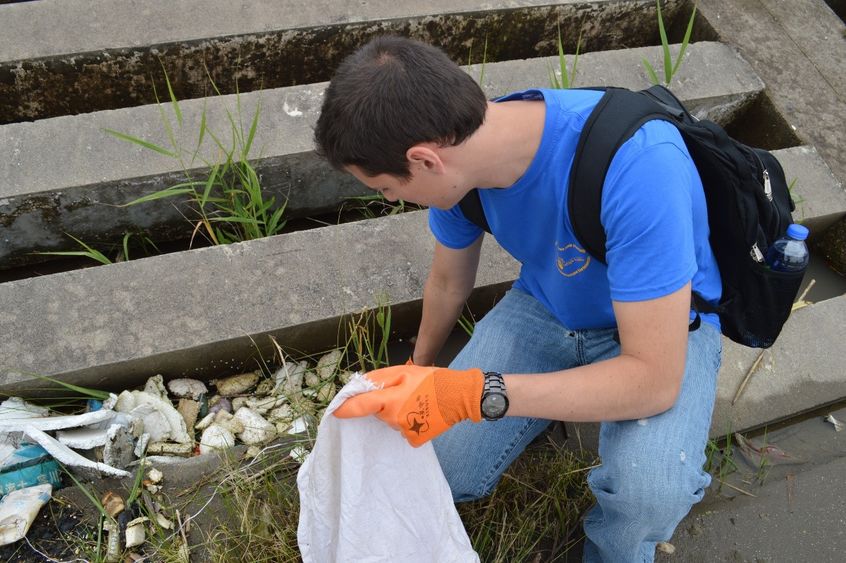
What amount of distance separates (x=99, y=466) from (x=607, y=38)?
2637mm

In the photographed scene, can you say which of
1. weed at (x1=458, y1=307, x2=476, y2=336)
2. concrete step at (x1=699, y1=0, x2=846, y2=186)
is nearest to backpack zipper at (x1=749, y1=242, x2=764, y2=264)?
weed at (x1=458, y1=307, x2=476, y2=336)

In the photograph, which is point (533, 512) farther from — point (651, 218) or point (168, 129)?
point (168, 129)

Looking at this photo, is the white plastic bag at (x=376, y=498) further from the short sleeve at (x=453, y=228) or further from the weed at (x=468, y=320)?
the weed at (x=468, y=320)

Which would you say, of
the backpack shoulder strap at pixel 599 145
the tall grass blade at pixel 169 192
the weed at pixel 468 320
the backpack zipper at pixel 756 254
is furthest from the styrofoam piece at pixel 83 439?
the backpack zipper at pixel 756 254

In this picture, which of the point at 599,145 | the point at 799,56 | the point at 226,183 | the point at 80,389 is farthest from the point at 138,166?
the point at 799,56

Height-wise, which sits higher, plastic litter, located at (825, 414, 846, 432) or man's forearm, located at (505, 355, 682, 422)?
man's forearm, located at (505, 355, 682, 422)

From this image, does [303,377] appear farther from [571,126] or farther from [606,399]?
[571,126]

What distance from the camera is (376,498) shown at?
1.62m

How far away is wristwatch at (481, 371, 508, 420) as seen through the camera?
1501 millimetres

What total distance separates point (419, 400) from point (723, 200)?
2.56ft

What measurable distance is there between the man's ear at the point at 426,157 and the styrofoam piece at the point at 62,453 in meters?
1.25

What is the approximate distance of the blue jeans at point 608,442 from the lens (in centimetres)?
159

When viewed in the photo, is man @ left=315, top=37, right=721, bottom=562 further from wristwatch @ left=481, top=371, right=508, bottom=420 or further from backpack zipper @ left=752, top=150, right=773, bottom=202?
backpack zipper @ left=752, top=150, right=773, bottom=202

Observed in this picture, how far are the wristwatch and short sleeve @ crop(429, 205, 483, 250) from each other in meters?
0.42
